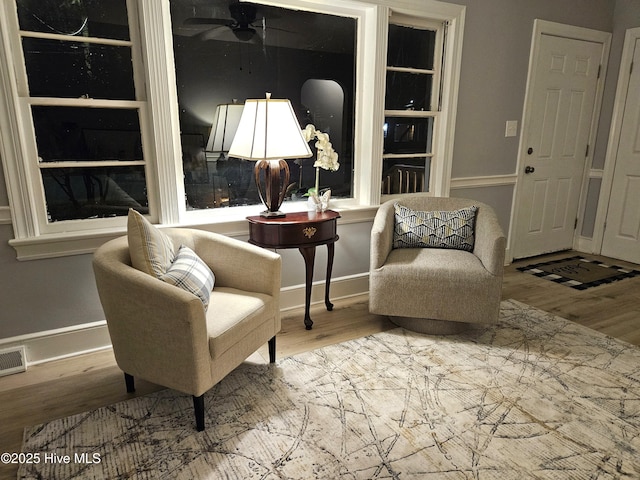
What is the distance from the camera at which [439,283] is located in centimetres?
236

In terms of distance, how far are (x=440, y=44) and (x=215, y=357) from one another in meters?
2.74

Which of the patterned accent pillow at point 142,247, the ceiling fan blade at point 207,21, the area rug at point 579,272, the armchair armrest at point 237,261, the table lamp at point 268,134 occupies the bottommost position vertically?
the area rug at point 579,272

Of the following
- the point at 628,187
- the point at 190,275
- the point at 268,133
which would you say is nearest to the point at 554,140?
the point at 628,187

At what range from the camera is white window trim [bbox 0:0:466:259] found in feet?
6.48

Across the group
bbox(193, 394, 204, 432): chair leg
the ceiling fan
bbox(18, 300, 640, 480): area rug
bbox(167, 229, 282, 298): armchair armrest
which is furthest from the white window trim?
bbox(193, 394, 204, 432): chair leg

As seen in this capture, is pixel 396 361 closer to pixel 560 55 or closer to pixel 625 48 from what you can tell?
pixel 560 55

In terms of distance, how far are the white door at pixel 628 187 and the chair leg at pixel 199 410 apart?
13.6 ft

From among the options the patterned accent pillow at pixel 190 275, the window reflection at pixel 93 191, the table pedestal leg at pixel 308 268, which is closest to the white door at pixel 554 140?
the table pedestal leg at pixel 308 268

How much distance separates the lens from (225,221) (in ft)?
8.28

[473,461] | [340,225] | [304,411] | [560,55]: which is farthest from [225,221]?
[560,55]

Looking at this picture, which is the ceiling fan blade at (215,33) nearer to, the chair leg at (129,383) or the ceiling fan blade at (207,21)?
the ceiling fan blade at (207,21)

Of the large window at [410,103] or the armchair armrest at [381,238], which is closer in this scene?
the armchair armrest at [381,238]

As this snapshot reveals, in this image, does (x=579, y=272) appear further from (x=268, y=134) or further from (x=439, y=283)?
(x=268, y=134)

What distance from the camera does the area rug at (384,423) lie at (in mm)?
1520
